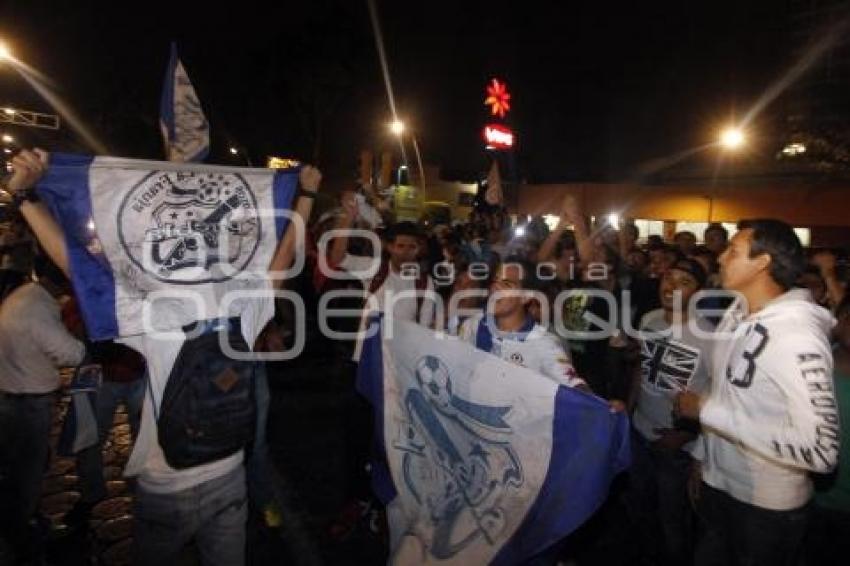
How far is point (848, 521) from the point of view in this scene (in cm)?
329

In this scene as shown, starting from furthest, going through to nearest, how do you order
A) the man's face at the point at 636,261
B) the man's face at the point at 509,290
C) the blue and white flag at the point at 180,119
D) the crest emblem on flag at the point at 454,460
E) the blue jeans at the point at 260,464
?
the man's face at the point at 636,261 → the blue jeans at the point at 260,464 → the man's face at the point at 509,290 → the blue and white flag at the point at 180,119 → the crest emblem on flag at the point at 454,460

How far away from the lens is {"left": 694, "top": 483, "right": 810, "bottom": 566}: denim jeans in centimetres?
282

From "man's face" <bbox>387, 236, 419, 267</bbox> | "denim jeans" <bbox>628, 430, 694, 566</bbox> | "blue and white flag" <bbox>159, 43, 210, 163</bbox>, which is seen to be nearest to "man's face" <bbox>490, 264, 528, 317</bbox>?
"man's face" <bbox>387, 236, 419, 267</bbox>

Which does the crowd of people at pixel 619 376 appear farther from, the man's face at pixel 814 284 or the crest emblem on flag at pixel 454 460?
the crest emblem on flag at pixel 454 460

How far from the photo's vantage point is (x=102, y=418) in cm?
458

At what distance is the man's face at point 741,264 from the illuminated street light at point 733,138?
809 inches

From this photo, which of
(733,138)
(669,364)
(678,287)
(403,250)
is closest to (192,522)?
(403,250)

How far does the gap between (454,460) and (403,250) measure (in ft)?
6.50

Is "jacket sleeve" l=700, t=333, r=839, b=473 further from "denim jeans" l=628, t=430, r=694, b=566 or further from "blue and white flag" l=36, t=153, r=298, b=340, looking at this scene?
"blue and white flag" l=36, t=153, r=298, b=340

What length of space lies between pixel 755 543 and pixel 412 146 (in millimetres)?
35817

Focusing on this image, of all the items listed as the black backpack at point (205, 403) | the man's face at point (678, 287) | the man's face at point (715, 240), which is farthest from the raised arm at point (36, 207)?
the man's face at point (715, 240)

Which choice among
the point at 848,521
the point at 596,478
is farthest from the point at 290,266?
the point at 848,521

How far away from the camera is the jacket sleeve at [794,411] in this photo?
2529mm

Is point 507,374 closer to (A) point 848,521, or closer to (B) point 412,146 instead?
(A) point 848,521
